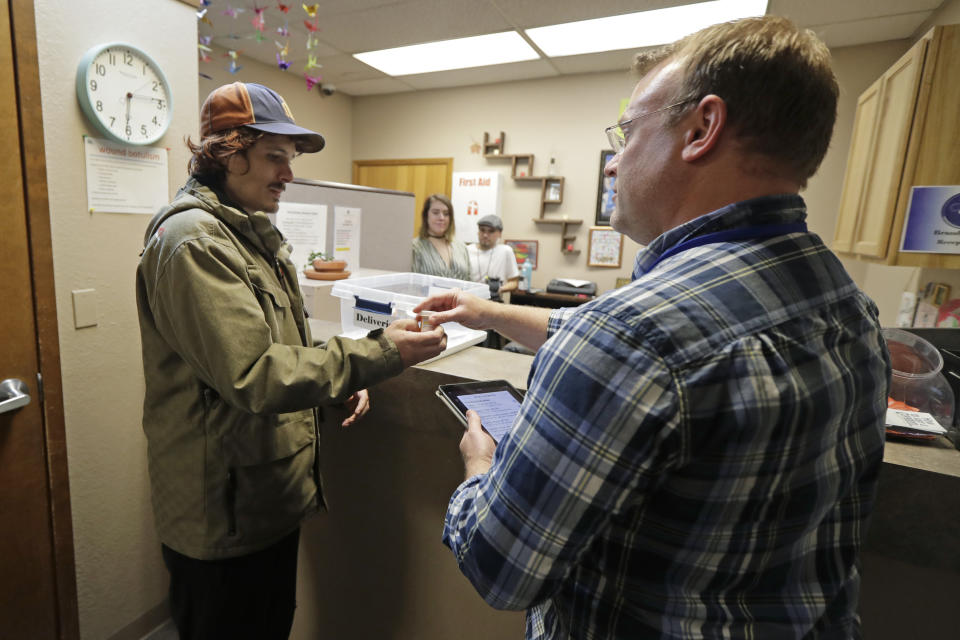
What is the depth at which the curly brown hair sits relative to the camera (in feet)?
3.46

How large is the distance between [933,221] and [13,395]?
9.81ft

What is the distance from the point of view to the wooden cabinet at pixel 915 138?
1.88 m

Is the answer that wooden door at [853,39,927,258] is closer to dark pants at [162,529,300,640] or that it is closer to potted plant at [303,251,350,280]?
potted plant at [303,251,350,280]

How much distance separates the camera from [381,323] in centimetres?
131

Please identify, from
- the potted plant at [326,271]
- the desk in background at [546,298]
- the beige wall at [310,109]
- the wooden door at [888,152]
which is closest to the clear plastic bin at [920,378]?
the wooden door at [888,152]

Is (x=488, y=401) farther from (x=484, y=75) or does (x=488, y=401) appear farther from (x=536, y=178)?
(x=484, y=75)

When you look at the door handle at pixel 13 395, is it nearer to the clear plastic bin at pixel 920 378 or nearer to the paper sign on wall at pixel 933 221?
the clear plastic bin at pixel 920 378

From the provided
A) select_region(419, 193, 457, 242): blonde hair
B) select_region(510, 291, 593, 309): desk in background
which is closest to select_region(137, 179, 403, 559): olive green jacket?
select_region(419, 193, 457, 242): blonde hair

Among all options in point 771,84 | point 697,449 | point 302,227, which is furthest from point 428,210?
point 697,449

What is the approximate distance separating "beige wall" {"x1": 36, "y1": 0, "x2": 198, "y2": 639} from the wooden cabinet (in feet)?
8.65

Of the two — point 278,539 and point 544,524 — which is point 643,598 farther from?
point 278,539

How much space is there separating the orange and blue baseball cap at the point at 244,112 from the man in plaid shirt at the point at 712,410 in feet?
2.60

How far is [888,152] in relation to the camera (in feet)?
7.30

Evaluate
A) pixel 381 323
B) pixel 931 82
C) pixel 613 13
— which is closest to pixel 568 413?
pixel 381 323
